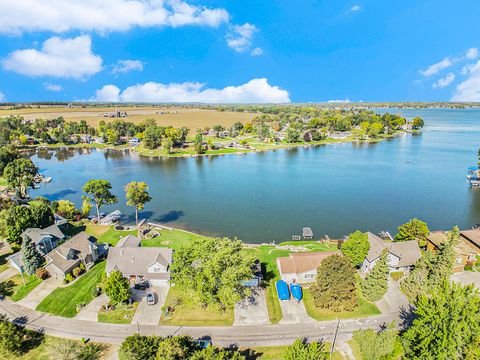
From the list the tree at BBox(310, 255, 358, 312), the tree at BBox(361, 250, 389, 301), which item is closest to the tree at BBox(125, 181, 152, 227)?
the tree at BBox(310, 255, 358, 312)

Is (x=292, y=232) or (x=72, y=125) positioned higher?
(x=72, y=125)

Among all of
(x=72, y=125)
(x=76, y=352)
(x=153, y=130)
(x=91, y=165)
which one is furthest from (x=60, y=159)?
(x=76, y=352)

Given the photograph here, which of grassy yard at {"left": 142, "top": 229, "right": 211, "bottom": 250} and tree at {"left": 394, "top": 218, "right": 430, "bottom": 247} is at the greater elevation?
tree at {"left": 394, "top": 218, "right": 430, "bottom": 247}

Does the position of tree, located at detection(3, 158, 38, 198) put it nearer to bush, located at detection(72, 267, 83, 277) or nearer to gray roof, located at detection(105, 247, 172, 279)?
bush, located at detection(72, 267, 83, 277)

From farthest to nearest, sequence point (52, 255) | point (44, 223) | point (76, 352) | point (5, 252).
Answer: point (44, 223) < point (5, 252) < point (52, 255) < point (76, 352)

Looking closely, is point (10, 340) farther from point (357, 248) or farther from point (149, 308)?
point (357, 248)

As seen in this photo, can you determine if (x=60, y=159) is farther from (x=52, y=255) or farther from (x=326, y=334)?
(x=326, y=334)

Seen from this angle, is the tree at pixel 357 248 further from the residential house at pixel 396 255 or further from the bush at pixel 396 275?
the bush at pixel 396 275
